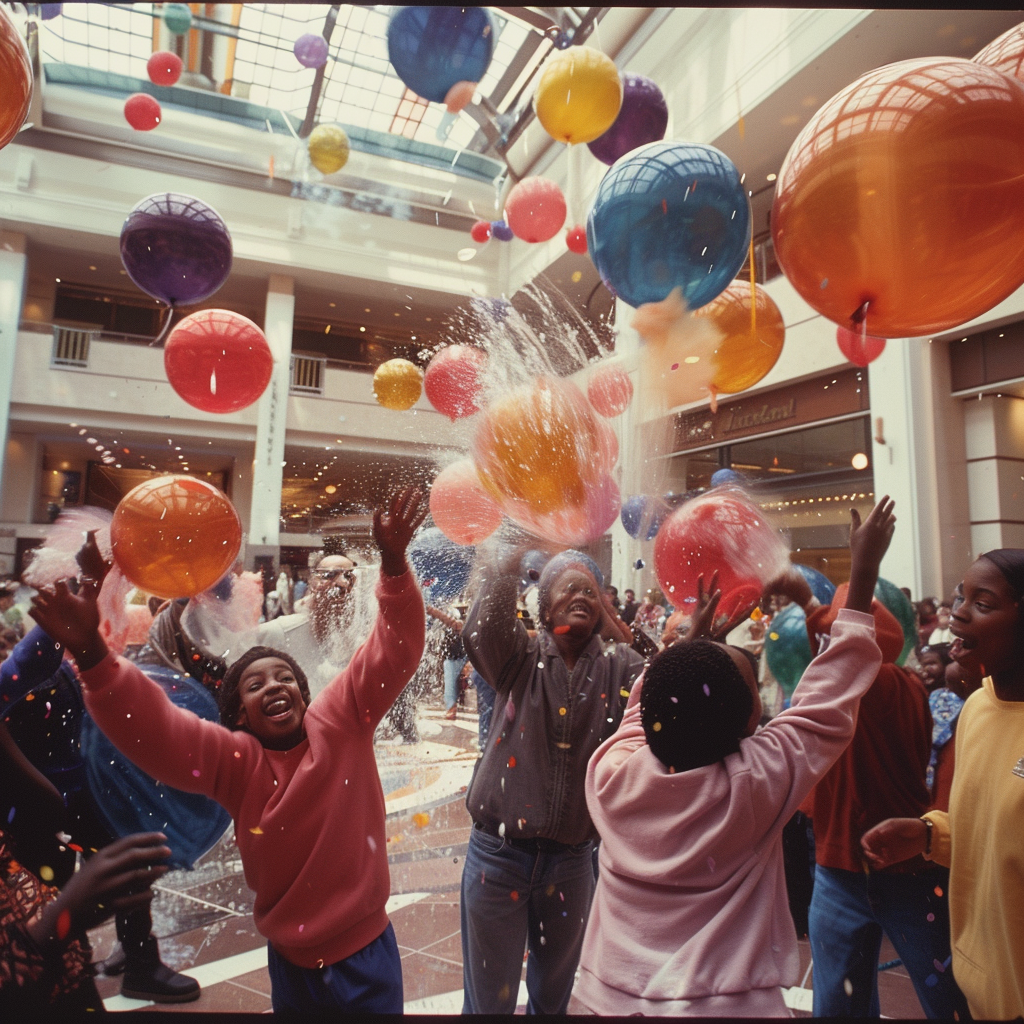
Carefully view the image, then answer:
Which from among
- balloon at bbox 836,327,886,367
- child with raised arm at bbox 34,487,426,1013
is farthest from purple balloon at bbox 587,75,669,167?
child with raised arm at bbox 34,487,426,1013

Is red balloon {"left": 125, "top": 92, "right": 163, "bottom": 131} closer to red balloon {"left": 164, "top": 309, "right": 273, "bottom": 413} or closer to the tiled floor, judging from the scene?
red balloon {"left": 164, "top": 309, "right": 273, "bottom": 413}

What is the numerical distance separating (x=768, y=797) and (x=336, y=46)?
1041cm

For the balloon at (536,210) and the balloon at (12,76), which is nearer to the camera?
the balloon at (12,76)

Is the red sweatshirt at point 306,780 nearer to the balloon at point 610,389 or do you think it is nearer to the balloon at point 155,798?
the balloon at point 155,798

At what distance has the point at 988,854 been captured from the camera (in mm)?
1325

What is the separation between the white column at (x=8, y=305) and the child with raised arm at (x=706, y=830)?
1266 centimetres

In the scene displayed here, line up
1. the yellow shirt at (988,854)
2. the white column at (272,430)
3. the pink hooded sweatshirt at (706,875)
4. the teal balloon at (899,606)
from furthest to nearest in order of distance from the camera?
the white column at (272,430), the teal balloon at (899,606), the yellow shirt at (988,854), the pink hooded sweatshirt at (706,875)

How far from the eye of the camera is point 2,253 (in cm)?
1139

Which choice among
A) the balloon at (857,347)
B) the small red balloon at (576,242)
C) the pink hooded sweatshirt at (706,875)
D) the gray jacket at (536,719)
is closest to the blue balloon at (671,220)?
the balloon at (857,347)

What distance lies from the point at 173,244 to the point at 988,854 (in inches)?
114

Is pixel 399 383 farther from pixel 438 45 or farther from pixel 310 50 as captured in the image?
pixel 310 50

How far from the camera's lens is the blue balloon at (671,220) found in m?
2.06

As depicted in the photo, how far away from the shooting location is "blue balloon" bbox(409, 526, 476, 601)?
3510 millimetres

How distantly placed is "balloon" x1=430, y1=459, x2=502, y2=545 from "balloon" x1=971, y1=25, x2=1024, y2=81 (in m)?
1.84
